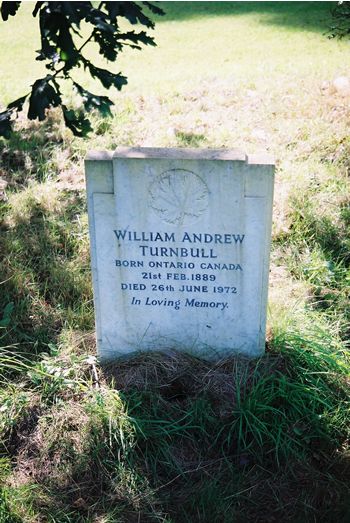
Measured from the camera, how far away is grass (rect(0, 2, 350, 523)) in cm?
281

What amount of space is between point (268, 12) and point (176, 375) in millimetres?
7351

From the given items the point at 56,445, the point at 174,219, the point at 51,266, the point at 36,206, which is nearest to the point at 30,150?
the point at 36,206

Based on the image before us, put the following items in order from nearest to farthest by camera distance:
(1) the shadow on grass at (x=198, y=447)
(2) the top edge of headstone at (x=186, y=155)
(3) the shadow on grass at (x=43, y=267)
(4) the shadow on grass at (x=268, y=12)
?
(1) the shadow on grass at (x=198, y=447)
(2) the top edge of headstone at (x=186, y=155)
(3) the shadow on grass at (x=43, y=267)
(4) the shadow on grass at (x=268, y=12)

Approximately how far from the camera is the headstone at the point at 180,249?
2.94m

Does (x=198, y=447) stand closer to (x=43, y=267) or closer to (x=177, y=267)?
(x=177, y=267)

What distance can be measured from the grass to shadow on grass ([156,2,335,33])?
312 centimetres

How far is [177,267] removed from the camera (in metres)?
3.20

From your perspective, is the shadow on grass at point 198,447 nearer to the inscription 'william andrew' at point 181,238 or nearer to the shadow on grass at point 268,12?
the inscription 'william andrew' at point 181,238

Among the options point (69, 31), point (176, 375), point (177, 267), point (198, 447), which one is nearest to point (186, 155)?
point (177, 267)

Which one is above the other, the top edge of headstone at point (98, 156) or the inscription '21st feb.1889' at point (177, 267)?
the top edge of headstone at point (98, 156)

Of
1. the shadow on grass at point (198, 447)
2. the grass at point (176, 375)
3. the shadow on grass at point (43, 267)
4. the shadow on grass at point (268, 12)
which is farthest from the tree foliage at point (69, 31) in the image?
the shadow on grass at point (268, 12)

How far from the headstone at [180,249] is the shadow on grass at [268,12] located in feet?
19.5

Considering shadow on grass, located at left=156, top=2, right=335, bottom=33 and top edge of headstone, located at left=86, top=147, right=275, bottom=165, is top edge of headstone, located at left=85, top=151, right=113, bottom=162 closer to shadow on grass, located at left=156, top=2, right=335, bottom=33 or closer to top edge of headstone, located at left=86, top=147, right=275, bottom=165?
top edge of headstone, located at left=86, top=147, right=275, bottom=165

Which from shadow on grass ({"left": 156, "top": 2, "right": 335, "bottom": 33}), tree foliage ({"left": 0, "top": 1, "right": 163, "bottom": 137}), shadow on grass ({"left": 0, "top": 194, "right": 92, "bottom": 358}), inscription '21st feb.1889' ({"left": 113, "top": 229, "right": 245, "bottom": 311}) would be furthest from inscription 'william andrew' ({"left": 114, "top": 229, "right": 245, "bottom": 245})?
shadow on grass ({"left": 156, "top": 2, "right": 335, "bottom": 33})
